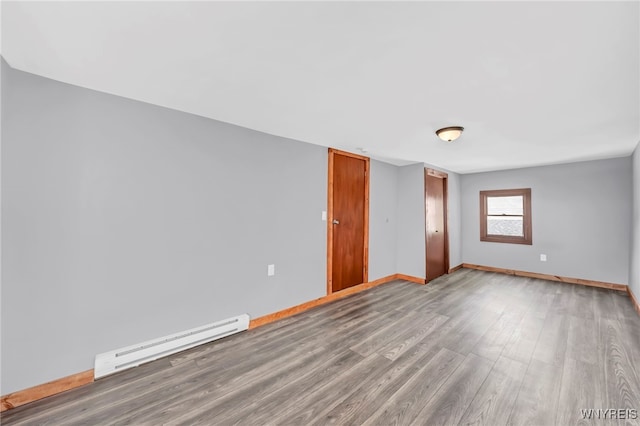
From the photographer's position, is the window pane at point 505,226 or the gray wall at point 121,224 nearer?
the gray wall at point 121,224

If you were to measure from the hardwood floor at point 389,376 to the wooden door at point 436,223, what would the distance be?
1.59 metres

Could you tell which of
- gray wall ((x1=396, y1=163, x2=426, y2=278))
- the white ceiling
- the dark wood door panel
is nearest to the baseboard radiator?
the white ceiling

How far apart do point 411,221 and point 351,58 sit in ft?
11.7

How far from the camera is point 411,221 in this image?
459 centimetres

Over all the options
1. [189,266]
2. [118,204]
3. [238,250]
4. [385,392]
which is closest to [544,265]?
[385,392]

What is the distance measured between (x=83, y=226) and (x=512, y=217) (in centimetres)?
648

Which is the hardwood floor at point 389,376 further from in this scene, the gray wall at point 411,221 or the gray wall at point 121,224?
the gray wall at point 411,221

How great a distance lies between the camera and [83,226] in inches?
73.5

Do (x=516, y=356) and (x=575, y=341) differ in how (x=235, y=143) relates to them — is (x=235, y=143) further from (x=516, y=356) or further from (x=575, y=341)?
(x=575, y=341)

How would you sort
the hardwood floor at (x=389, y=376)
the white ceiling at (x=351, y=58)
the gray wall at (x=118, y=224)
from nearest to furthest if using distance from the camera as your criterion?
the white ceiling at (x=351, y=58)
the hardwood floor at (x=389, y=376)
the gray wall at (x=118, y=224)

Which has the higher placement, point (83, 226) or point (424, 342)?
point (83, 226)

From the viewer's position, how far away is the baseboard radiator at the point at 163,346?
1905 millimetres

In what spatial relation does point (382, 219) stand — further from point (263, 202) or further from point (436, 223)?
point (263, 202)

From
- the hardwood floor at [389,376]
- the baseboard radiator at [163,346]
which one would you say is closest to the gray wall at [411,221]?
the hardwood floor at [389,376]
